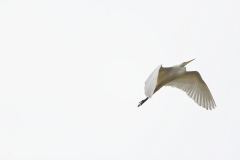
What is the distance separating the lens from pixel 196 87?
539 inches

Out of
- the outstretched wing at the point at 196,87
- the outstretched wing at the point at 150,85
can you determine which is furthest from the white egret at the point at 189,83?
the outstretched wing at the point at 150,85

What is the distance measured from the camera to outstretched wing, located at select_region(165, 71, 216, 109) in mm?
13469

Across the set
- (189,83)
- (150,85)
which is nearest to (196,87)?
(189,83)

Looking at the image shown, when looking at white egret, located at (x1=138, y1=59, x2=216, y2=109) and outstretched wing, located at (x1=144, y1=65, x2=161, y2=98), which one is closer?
outstretched wing, located at (x1=144, y1=65, x2=161, y2=98)

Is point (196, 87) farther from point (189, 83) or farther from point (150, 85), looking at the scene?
point (150, 85)

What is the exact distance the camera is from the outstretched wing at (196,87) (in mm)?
13469

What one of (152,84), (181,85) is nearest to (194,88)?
(181,85)

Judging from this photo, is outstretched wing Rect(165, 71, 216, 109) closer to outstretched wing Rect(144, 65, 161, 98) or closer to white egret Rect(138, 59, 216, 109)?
white egret Rect(138, 59, 216, 109)

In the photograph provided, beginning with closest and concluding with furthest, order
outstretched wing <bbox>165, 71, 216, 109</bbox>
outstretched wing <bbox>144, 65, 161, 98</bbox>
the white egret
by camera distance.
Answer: outstretched wing <bbox>144, 65, 161, 98</bbox> → the white egret → outstretched wing <bbox>165, 71, 216, 109</bbox>

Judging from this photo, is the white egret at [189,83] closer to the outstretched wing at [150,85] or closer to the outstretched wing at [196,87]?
the outstretched wing at [196,87]

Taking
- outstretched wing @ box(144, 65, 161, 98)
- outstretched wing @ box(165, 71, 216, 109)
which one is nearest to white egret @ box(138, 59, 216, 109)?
outstretched wing @ box(165, 71, 216, 109)

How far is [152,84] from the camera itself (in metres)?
9.90

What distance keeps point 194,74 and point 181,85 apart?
1.62 feet

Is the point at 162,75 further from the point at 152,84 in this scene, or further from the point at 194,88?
the point at 152,84
